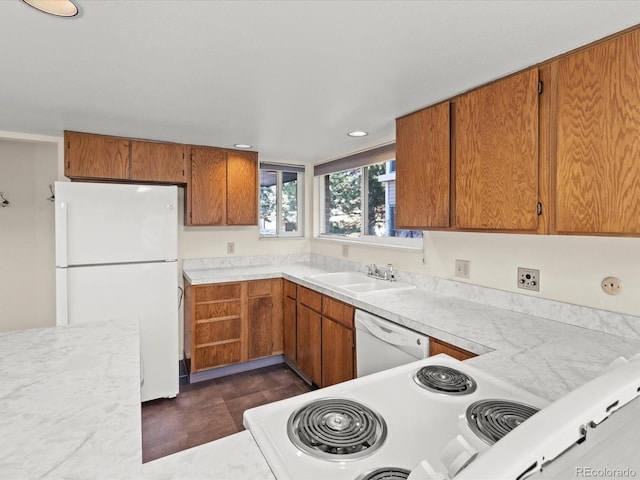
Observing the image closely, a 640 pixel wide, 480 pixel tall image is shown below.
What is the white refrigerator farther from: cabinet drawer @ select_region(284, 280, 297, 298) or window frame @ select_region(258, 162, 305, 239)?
window frame @ select_region(258, 162, 305, 239)

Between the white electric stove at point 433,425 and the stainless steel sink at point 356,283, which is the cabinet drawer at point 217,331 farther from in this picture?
the white electric stove at point 433,425

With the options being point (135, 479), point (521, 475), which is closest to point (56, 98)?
point (135, 479)

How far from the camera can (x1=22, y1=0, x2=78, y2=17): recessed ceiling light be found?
1.07 meters

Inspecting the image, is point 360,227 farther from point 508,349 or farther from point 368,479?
point 368,479

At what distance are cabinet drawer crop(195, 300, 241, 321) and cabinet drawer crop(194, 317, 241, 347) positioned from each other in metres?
0.05

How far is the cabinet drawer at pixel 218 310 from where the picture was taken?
2.93 metres

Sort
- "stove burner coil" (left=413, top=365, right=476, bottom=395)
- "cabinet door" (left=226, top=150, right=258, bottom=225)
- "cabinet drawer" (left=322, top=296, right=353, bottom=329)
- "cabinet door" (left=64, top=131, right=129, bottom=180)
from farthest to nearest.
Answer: "cabinet door" (left=226, top=150, right=258, bottom=225) → "cabinet door" (left=64, top=131, right=129, bottom=180) → "cabinet drawer" (left=322, top=296, right=353, bottom=329) → "stove burner coil" (left=413, top=365, right=476, bottom=395)

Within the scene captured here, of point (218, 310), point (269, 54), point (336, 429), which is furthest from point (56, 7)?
point (218, 310)

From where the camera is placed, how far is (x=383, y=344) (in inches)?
75.2

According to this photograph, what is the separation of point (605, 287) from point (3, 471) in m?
2.08

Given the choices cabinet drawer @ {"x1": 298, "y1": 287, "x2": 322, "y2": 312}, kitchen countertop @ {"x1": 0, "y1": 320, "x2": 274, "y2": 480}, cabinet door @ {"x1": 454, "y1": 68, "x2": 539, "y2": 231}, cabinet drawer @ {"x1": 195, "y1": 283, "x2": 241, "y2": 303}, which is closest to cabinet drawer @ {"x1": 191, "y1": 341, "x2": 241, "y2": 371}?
cabinet drawer @ {"x1": 195, "y1": 283, "x2": 241, "y2": 303}

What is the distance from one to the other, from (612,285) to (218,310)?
268cm

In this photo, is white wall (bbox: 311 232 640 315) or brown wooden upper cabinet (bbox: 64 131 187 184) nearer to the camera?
white wall (bbox: 311 232 640 315)

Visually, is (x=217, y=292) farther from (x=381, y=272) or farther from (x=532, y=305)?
(x=532, y=305)
